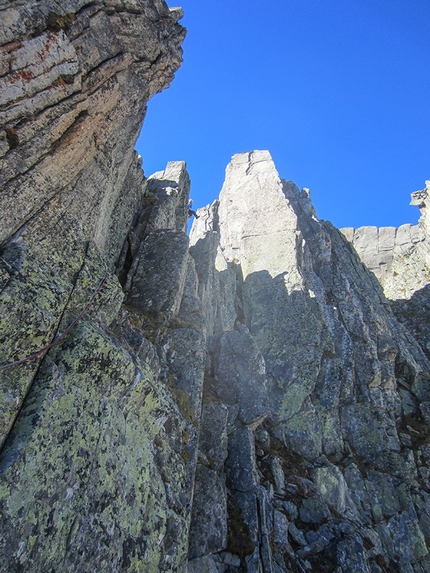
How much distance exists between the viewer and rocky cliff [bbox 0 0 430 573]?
883 centimetres

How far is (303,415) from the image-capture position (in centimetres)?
2447

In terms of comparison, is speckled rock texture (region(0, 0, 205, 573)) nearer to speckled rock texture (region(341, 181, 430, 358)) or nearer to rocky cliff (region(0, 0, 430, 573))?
rocky cliff (region(0, 0, 430, 573))

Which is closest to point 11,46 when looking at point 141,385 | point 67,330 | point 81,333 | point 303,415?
point 67,330

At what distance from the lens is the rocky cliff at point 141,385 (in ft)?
29.0

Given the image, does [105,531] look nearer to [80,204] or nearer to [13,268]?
[13,268]

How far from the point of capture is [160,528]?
10.4 m

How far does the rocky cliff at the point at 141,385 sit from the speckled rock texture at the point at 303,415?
0.42 feet

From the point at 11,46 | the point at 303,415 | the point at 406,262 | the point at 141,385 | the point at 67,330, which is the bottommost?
the point at 141,385

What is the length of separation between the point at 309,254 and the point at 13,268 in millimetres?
39211

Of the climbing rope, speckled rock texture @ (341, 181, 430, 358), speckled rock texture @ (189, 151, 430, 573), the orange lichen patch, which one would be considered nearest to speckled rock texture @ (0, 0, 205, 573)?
the orange lichen patch

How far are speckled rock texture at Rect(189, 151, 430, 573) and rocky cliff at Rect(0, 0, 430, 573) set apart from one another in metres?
0.13

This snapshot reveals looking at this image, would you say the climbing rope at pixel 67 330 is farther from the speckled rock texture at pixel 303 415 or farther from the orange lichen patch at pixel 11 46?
the speckled rock texture at pixel 303 415

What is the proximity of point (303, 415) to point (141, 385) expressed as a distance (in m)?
16.8

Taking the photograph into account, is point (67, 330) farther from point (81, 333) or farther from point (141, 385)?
point (141, 385)
